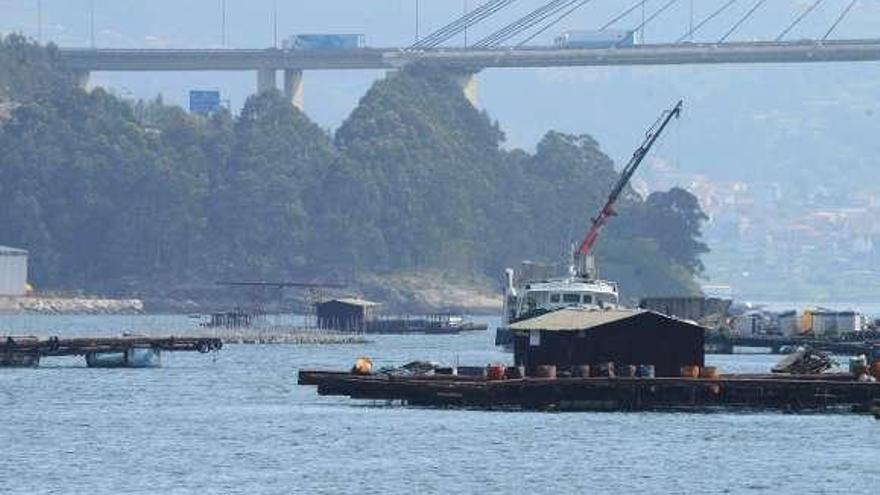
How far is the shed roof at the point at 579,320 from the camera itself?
111500 millimetres

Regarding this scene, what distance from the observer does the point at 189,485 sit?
8506cm

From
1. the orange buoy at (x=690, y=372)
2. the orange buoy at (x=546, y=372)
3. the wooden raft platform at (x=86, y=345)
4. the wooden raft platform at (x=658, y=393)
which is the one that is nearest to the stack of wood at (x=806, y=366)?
the wooden raft platform at (x=658, y=393)

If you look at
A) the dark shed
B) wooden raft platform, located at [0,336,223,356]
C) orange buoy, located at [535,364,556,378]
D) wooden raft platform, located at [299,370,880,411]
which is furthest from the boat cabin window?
wooden raft platform, located at [299,370,880,411]

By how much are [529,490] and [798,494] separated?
702 cm

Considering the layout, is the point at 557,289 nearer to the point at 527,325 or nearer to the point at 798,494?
the point at 527,325

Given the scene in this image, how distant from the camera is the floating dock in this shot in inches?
5566

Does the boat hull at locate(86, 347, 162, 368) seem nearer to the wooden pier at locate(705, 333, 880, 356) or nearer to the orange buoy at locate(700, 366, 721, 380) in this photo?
the wooden pier at locate(705, 333, 880, 356)

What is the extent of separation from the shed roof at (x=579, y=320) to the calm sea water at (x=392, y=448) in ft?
15.9

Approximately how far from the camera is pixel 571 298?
504 ft

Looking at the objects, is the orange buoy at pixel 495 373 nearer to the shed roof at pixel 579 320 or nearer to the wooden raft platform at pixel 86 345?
the shed roof at pixel 579 320

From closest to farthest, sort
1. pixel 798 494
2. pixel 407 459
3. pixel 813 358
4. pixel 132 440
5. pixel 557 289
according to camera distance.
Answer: pixel 798 494
pixel 407 459
pixel 132 440
pixel 813 358
pixel 557 289

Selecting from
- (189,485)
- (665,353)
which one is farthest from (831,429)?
(189,485)

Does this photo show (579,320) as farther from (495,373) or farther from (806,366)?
(806,366)

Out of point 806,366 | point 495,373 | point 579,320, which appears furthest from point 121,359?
point 806,366
